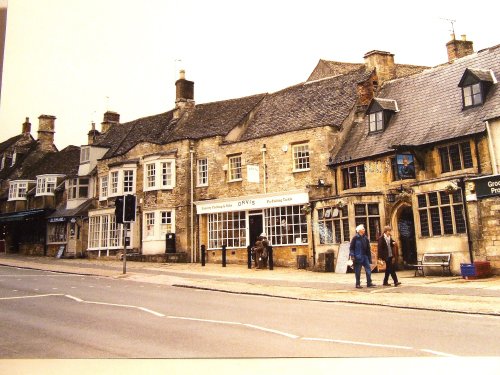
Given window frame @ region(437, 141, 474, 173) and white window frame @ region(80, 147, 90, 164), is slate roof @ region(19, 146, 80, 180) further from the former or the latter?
window frame @ region(437, 141, 474, 173)

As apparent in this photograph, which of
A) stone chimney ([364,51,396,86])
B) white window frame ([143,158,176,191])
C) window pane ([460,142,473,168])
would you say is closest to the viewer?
window pane ([460,142,473,168])

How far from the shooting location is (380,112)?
19.4 meters

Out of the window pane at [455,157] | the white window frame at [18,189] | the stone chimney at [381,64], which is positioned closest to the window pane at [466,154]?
the window pane at [455,157]

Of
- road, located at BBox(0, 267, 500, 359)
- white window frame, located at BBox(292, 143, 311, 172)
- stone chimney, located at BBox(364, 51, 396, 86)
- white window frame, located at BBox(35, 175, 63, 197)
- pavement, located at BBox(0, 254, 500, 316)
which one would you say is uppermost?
stone chimney, located at BBox(364, 51, 396, 86)

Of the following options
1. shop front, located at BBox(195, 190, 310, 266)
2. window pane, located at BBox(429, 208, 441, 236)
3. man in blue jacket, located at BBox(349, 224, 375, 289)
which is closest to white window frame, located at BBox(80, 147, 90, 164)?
shop front, located at BBox(195, 190, 310, 266)

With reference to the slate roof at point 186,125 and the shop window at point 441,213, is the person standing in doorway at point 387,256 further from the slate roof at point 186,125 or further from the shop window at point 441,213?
the slate roof at point 186,125

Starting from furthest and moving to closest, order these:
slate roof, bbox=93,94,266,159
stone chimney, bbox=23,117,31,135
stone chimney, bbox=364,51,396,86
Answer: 1. slate roof, bbox=93,94,266,159
2. stone chimney, bbox=364,51,396,86
3. stone chimney, bbox=23,117,31,135

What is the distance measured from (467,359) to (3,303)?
8.76m

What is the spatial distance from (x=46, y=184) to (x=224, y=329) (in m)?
27.0

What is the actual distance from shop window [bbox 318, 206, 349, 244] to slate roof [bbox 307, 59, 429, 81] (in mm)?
11589

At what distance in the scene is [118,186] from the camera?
25.9m

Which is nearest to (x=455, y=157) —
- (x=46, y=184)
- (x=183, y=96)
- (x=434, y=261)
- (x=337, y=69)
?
(x=434, y=261)

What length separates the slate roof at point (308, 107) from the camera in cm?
2098

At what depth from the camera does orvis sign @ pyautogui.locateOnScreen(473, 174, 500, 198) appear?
13008mm
